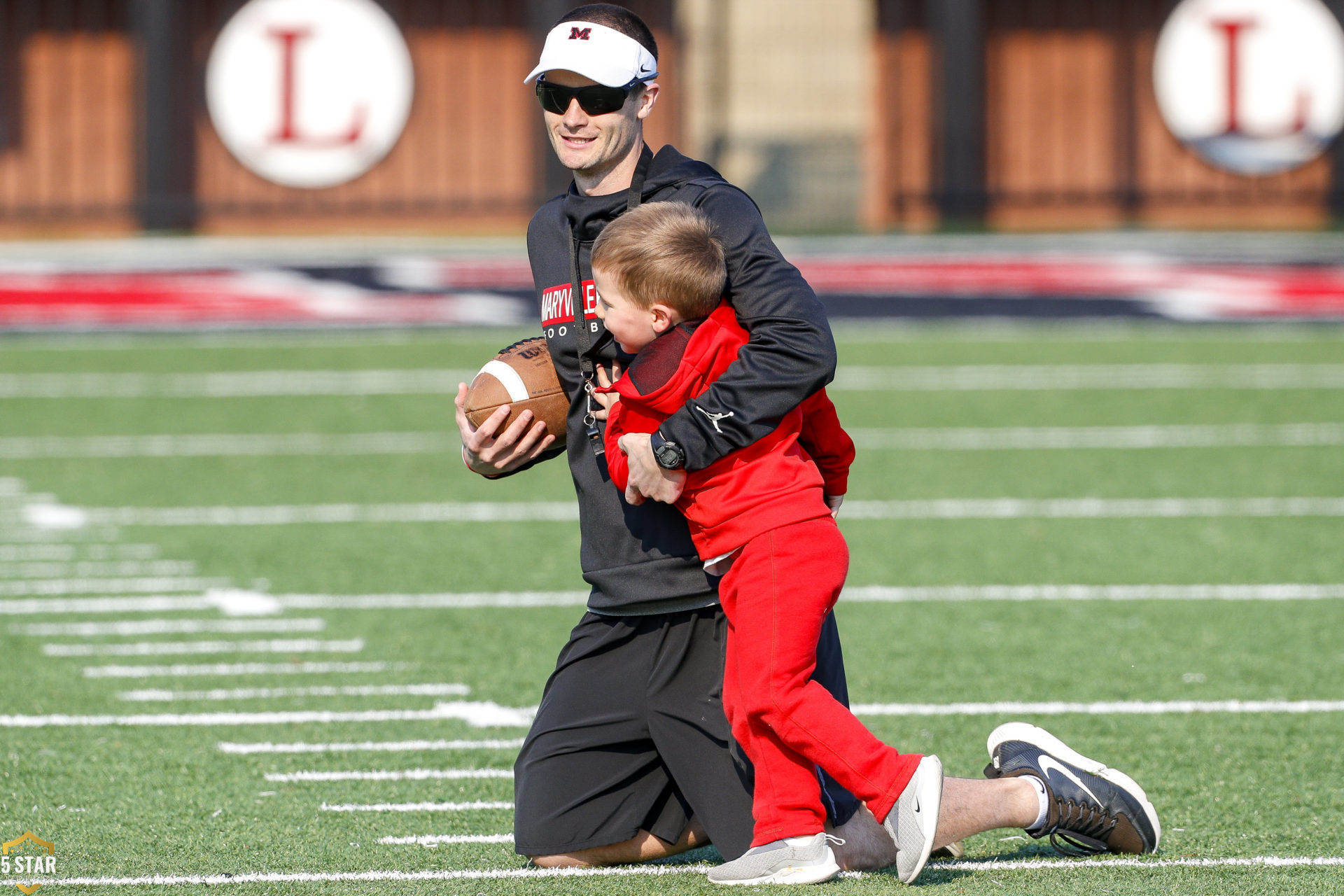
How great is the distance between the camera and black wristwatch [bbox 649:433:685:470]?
3365mm

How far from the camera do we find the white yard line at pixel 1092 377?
11.8 meters

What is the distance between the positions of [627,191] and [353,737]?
1952 mm

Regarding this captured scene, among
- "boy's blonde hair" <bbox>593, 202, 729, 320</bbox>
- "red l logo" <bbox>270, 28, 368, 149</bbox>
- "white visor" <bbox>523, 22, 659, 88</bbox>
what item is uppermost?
"red l logo" <bbox>270, 28, 368, 149</bbox>

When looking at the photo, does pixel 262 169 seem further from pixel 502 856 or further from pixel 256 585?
pixel 502 856

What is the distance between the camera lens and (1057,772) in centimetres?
364

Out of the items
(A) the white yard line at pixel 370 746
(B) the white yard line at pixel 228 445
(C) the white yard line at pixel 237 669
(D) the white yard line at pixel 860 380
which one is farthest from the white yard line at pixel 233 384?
(A) the white yard line at pixel 370 746

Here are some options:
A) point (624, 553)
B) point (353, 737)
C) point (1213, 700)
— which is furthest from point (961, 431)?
point (624, 553)

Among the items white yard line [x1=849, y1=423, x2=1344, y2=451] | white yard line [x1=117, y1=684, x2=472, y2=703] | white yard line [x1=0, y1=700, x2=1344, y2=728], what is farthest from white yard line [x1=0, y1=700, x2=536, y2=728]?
white yard line [x1=849, y1=423, x2=1344, y2=451]

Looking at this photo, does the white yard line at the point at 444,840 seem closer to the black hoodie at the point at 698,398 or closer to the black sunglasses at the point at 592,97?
the black hoodie at the point at 698,398

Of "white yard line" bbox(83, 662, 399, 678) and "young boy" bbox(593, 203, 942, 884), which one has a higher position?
"young boy" bbox(593, 203, 942, 884)

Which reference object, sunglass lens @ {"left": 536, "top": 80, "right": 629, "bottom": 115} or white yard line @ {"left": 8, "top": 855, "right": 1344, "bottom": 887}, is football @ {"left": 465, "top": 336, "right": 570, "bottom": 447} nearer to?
sunglass lens @ {"left": 536, "top": 80, "right": 629, "bottom": 115}

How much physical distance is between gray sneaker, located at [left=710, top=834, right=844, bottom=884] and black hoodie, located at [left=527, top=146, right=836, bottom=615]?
55cm

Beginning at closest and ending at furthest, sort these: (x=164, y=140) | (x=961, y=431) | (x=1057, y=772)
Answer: (x=1057, y=772)
(x=961, y=431)
(x=164, y=140)

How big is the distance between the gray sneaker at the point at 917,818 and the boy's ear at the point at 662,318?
38.1 inches
